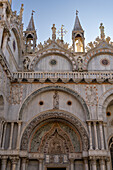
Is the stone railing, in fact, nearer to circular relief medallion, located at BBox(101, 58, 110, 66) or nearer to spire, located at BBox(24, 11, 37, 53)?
circular relief medallion, located at BBox(101, 58, 110, 66)

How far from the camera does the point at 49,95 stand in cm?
1509

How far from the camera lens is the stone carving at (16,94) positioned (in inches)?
569

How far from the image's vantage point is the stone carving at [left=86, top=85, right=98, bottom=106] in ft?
47.2

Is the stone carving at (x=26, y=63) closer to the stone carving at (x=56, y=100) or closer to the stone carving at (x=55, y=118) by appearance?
the stone carving at (x=56, y=100)

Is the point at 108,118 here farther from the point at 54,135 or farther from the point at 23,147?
the point at 23,147

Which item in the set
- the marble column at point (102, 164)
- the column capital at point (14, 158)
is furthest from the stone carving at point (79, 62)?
the column capital at point (14, 158)

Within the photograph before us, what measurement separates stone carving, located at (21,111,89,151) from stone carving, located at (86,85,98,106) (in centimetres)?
168

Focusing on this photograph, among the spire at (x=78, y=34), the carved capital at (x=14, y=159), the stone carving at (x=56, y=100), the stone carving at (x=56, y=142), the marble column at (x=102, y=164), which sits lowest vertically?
the marble column at (x=102, y=164)

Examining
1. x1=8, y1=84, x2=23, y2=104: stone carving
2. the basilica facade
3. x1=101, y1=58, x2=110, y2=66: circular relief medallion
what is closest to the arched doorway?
the basilica facade

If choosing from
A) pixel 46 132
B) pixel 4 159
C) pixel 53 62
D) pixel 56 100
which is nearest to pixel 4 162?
pixel 4 159

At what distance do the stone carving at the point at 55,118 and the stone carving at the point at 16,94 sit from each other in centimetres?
190

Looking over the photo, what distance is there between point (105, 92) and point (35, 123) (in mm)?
5474

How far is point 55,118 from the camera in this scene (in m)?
14.5

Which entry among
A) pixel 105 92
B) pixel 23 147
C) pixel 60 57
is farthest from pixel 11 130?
pixel 60 57
